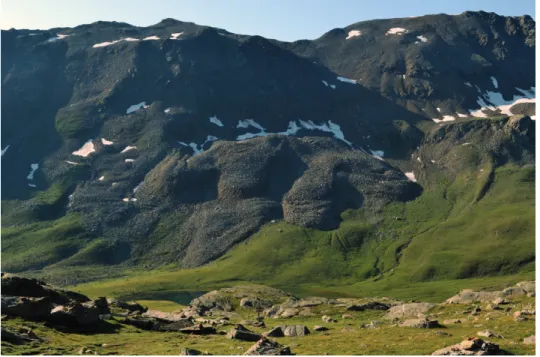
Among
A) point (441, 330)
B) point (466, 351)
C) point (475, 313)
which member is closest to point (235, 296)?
point (475, 313)

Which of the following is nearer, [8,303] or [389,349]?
[389,349]

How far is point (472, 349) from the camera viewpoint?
42.3 m

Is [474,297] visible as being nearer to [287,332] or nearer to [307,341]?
[287,332]

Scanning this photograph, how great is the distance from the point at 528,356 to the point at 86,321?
158 feet

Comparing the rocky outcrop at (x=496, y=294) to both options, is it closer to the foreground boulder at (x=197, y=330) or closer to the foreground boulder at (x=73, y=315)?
the foreground boulder at (x=197, y=330)

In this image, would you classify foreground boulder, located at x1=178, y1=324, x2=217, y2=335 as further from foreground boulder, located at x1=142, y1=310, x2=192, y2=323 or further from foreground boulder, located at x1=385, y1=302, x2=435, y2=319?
foreground boulder, located at x1=385, y1=302, x2=435, y2=319

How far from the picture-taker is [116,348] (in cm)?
5238

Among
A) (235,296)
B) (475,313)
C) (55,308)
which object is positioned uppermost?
(55,308)

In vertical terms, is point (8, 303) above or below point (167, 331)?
above

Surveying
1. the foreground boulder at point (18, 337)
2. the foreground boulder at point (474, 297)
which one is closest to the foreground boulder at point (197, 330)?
the foreground boulder at point (18, 337)

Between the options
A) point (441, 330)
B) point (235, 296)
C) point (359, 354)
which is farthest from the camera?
point (235, 296)

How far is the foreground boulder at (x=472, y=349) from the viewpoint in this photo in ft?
137

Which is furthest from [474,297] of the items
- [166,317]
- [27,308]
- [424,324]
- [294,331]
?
[27,308]

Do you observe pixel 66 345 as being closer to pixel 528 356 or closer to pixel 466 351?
pixel 466 351
